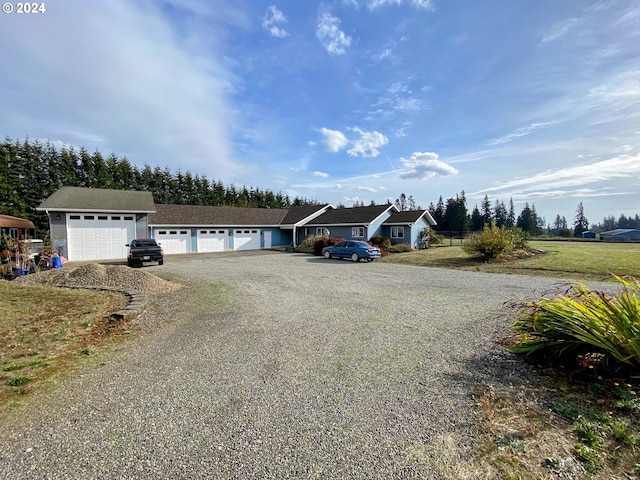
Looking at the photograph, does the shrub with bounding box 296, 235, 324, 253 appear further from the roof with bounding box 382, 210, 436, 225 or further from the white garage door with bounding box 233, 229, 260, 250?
the roof with bounding box 382, 210, 436, 225

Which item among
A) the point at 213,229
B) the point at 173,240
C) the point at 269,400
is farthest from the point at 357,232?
the point at 269,400

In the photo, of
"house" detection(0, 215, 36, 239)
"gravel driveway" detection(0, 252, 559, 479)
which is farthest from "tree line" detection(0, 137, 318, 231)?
"gravel driveway" detection(0, 252, 559, 479)

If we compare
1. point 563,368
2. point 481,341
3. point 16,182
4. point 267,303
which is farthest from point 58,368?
point 16,182

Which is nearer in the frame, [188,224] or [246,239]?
[188,224]

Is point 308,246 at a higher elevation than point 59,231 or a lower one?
lower

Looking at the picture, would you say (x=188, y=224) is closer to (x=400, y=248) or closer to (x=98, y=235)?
→ (x=98, y=235)

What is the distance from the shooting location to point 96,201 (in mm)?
21172

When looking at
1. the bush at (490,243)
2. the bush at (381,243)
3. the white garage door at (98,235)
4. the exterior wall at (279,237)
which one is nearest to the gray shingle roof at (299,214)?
the exterior wall at (279,237)

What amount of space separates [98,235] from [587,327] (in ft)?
83.2

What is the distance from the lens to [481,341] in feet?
16.9

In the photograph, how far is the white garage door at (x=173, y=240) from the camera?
2450cm

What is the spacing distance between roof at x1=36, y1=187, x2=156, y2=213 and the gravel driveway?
18125mm

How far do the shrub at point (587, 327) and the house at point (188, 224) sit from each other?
22065mm

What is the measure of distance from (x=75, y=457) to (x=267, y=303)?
18.2ft
